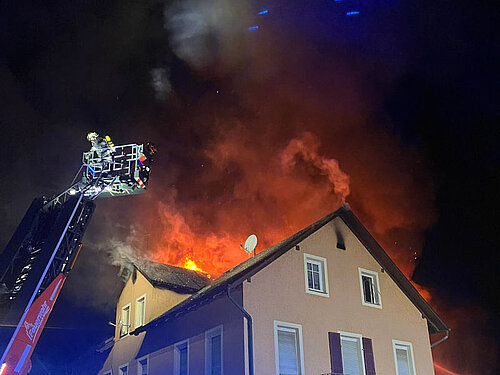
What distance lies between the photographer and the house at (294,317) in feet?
53.9

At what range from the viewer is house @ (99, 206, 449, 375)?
53.9 feet

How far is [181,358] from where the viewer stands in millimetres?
18656

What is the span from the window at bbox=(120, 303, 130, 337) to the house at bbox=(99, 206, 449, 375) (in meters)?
0.18

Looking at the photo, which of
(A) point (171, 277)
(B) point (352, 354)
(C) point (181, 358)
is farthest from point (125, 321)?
(B) point (352, 354)

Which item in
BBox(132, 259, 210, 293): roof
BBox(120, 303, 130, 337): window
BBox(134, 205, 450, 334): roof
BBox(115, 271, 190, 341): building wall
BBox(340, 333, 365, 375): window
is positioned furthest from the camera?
BBox(120, 303, 130, 337): window

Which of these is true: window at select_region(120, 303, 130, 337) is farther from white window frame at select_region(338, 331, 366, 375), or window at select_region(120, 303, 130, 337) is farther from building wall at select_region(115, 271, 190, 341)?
white window frame at select_region(338, 331, 366, 375)

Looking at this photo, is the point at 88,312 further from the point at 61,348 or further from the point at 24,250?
the point at 24,250

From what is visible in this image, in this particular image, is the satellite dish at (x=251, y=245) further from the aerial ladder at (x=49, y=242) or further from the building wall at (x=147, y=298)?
the aerial ladder at (x=49, y=242)

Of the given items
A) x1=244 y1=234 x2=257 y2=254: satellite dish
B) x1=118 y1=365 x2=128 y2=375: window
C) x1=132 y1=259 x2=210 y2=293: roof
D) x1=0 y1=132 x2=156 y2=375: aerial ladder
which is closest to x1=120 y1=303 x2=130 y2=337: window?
x1=118 y1=365 x2=128 y2=375: window

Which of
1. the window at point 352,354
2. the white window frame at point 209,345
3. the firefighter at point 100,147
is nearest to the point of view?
the white window frame at point 209,345

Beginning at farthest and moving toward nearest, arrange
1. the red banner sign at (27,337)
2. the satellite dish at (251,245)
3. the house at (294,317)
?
the satellite dish at (251,245), the house at (294,317), the red banner sign at (27,337)

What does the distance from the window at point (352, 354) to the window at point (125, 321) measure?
9.79 m

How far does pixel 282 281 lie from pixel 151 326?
6110 mm

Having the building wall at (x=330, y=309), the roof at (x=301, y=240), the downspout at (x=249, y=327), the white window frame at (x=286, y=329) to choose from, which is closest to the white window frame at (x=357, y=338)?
the building wall at (x=330, y=309)
